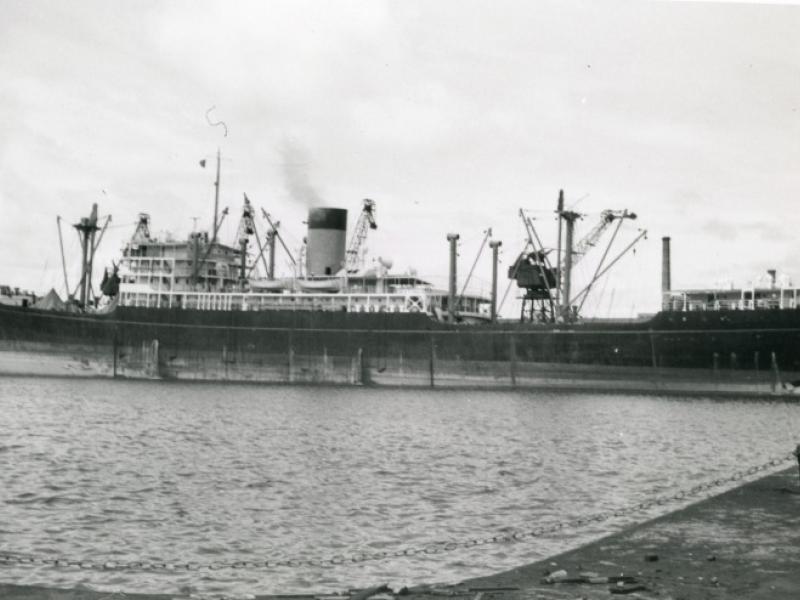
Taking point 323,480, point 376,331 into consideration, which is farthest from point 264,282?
point 323,480

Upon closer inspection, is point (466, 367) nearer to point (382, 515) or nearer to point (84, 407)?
point (84, 407)

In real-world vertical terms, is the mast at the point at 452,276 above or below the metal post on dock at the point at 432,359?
above

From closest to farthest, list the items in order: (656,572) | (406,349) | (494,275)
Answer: (656,572) → (406,349) → (494,275)

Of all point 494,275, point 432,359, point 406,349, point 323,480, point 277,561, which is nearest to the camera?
point 277,561

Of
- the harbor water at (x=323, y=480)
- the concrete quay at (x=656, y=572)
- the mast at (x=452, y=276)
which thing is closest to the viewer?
the concrete quay at (x=656, y=572)

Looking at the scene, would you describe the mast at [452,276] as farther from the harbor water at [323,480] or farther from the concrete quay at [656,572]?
the concrete quay at [656,572]

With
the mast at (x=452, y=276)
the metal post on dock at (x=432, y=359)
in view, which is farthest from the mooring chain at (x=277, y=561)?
the mast at (x=452, y=276)

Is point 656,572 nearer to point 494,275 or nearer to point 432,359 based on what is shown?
point 432,359

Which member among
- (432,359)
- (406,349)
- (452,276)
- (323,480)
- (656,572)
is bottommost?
(323,480)
